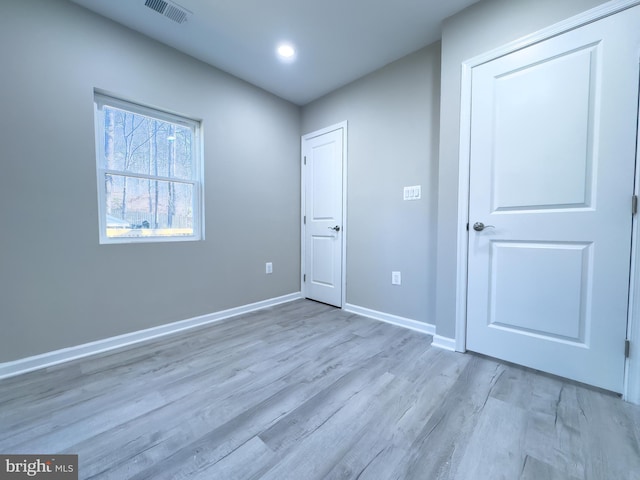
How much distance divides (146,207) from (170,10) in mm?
1478

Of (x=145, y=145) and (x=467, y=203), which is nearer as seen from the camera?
(x=467, y=203)

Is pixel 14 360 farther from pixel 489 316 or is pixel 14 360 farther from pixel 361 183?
pixel 489 316

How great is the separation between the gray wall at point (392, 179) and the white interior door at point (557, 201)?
45cm

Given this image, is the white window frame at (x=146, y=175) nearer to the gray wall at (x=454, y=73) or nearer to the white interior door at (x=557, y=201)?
the gray wall at (x=454, y=73)

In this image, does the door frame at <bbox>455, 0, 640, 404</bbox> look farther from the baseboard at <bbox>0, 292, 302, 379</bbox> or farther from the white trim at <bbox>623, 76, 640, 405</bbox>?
the baseboard at <bbox>0, 292, 302, 379</bbox>

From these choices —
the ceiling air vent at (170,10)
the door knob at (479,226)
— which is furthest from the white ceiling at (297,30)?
the door knob at (479,226)

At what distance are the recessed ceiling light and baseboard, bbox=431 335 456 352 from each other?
8.93 ft

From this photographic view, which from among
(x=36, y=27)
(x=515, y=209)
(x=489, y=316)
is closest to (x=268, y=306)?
(x=489, y=316)

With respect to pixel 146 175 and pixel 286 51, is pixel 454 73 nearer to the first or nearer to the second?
pixel 286 51

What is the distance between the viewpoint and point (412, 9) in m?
1.84

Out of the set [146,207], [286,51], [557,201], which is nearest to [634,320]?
[557,201]

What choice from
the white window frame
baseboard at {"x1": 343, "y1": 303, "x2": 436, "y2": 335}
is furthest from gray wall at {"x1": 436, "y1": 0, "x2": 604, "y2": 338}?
the white window frame

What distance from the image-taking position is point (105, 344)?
196 cm

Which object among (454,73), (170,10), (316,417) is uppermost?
(170,10)
